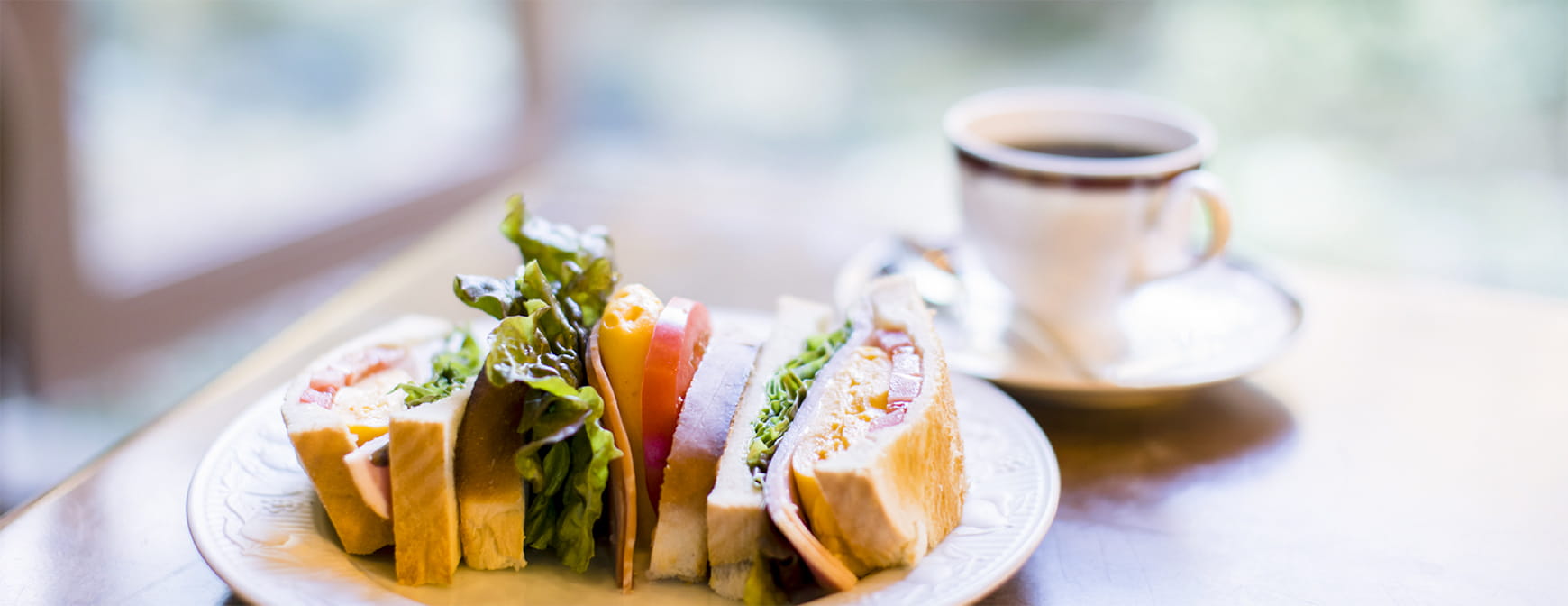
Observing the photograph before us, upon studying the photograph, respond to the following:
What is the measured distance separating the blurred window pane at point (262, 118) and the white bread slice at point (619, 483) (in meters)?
2.25

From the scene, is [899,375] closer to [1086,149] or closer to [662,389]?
[662,389]

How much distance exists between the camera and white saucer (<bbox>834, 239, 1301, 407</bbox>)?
5.08 ft

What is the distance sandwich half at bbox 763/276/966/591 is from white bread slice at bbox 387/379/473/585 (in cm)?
32

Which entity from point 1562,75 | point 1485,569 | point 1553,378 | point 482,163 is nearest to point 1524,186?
point 1562,75

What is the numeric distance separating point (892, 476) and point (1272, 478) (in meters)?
0.69

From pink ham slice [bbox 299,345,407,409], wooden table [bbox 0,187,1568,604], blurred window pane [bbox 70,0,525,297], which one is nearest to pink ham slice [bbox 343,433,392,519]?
pink ham slice [bbox 299,345,407,409]

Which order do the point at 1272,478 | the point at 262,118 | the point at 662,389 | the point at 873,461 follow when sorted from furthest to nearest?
the point at 262,118
the point at 1272,478
the point at 662,389
the point at 873,461

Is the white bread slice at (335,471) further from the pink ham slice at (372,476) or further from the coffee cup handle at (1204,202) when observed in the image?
the coffee cup handle at (1204,202)

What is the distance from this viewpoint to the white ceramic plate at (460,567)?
3.38 ft

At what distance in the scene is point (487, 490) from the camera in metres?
1.14

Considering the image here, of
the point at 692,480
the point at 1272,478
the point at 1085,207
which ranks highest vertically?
the point at 1085,207

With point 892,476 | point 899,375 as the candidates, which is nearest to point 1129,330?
point 899,375

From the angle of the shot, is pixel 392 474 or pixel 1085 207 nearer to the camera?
pixel 392 474

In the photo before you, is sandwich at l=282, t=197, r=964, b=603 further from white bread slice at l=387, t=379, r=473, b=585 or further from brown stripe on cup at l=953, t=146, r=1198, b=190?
brown stripe on cup at l=953, t=146, r=1198, b=190
